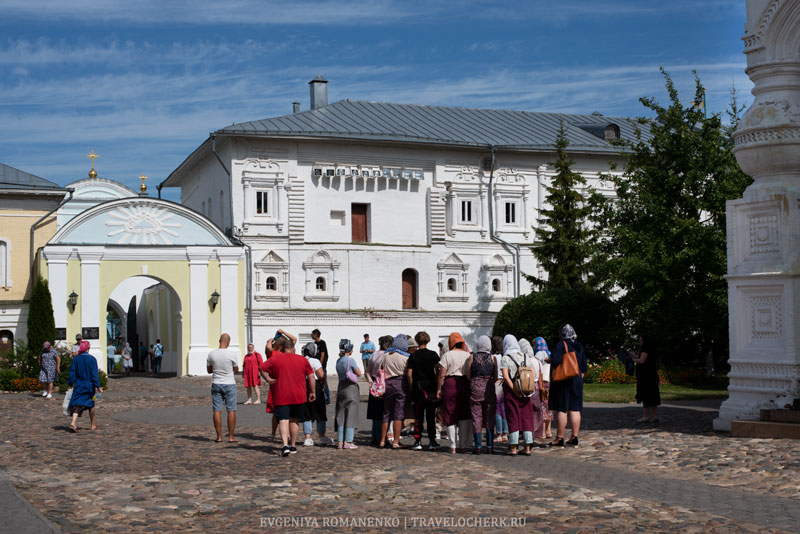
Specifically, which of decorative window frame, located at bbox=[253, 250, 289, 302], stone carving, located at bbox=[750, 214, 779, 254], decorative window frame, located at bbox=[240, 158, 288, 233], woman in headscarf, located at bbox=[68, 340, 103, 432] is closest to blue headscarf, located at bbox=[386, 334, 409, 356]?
stone carving, located at bbox=[750, 214, 779, 254]

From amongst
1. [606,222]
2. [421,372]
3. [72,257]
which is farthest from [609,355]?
[421,372]

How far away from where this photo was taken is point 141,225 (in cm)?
4097

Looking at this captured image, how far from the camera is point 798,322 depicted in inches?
608

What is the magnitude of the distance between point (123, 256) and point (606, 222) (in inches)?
717

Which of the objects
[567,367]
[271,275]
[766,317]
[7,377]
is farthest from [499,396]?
[271,275]

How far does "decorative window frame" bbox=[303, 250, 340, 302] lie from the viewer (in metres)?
46.2

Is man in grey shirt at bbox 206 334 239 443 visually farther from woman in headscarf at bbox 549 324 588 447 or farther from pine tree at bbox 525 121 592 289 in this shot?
pine tree at bbox 525 121 592 289

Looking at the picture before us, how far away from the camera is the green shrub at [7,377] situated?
30359 millimetres

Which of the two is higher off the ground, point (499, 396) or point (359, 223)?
point (359, 223)

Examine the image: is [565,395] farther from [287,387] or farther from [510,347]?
[287,387]

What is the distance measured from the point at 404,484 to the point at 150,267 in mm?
30945

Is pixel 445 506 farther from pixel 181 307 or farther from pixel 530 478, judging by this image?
pixel 181 307

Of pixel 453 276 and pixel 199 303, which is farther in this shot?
pixel 453 276

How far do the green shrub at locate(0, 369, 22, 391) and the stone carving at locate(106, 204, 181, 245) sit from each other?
10591mm
